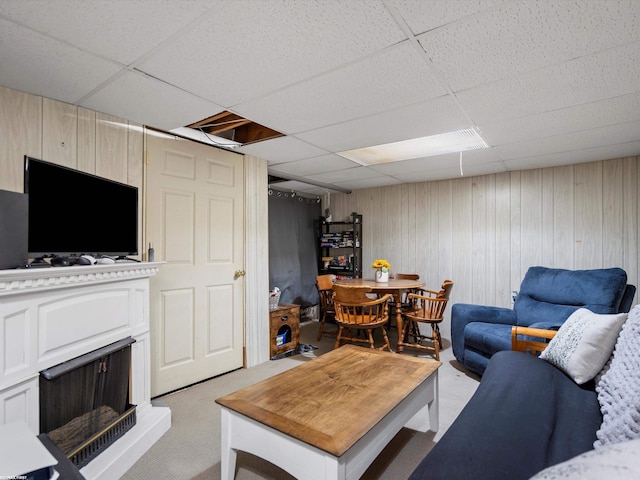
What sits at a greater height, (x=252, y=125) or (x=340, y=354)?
(x=252, y=125)

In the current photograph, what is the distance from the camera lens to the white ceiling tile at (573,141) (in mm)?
2658

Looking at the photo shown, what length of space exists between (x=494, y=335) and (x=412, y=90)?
2.16 meters

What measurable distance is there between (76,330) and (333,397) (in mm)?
1377

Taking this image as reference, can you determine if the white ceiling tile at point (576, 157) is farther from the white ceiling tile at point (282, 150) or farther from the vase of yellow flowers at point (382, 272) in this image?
the white ceiling tile at point (282, 150)

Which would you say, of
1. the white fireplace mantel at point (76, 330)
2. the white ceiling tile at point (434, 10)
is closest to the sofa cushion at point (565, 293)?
the white ceiling tile at point (434, 10)

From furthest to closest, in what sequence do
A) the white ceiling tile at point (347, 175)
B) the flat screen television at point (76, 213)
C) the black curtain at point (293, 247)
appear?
the black curtain at point (293, 247) < the white ceiling tile at point (347, 175) < the flat screen television at point (76, 213)

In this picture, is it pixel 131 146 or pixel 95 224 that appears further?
pixel 131 146

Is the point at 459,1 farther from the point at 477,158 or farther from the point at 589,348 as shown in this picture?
the point at 477,158

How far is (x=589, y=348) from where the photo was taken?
176 cm

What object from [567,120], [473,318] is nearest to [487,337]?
[473,318]

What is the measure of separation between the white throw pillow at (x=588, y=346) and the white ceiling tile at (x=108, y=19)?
2440mm

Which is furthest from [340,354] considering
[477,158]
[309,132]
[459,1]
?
[477,158]

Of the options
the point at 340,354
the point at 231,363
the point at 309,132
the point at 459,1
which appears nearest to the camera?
the point at 459,1

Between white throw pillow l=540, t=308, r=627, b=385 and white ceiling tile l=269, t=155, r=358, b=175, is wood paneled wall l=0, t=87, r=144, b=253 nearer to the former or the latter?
white ceiling tile l=269, t=155, r=358, b=175
